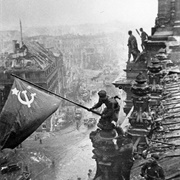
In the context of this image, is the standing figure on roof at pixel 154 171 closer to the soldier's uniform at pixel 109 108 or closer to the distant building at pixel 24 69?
the soldier's uniform at pixel 109 108

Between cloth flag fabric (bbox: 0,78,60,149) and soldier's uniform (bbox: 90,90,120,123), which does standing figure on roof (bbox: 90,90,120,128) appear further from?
cloth flag fabric (bbox: 0,78,60,149)

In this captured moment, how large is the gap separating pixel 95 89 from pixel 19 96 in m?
65.0

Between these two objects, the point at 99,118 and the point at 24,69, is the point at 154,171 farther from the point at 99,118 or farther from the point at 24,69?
the point at 24,69

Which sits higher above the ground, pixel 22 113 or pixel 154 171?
pixel 22 113

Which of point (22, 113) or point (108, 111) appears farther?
point (22, 113)

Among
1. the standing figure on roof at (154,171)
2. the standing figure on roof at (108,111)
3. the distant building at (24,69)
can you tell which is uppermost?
the standing figure on roof at (108,111)

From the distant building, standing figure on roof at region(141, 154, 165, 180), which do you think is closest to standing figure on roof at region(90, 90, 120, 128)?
standing figure on roof at region(141, 154, 165, 180)

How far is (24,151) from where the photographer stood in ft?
123

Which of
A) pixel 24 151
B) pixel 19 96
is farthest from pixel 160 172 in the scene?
pixel 24 151

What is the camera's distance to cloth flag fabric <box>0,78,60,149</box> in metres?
10.3

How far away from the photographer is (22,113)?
34.1ft

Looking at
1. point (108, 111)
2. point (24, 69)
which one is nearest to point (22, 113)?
point (108, 111)

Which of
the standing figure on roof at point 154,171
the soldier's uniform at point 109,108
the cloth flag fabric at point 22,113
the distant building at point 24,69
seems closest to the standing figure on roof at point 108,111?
the soldier's uniform at point 109,108

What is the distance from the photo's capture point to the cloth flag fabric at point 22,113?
33.8 feet
